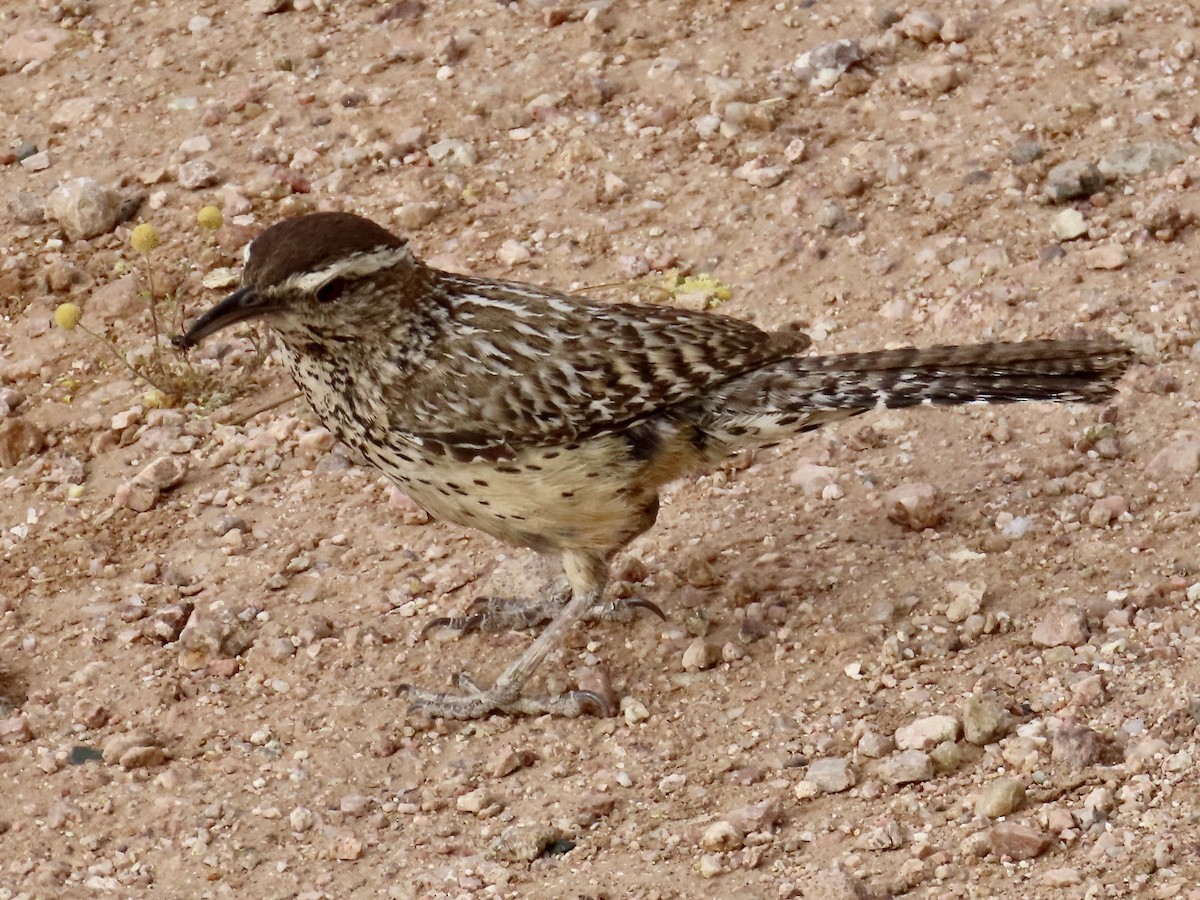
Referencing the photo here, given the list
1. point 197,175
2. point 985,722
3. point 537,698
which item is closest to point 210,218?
point 197,175

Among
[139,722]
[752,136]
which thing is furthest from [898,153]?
[139,722]

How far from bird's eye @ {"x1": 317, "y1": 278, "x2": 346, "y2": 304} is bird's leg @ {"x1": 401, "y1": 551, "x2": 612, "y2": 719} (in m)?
1.19

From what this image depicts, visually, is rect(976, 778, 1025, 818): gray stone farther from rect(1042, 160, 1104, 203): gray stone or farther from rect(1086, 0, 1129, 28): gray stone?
rect(1086, 0, 1129, 28): gray stone

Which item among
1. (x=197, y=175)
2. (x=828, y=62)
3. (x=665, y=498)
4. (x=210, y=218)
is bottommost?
(x=665, y=498)

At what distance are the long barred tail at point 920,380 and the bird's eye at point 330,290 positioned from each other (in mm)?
1289

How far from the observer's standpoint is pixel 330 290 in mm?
5328

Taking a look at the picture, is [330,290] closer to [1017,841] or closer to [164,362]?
[164,362]

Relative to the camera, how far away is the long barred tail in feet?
17.7

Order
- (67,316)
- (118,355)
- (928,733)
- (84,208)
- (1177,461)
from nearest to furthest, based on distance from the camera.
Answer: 1. (928,733)
2. (1177,461)
3. (67,316)
4. (118,355)
5. (84,208)

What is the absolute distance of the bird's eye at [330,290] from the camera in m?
5.29

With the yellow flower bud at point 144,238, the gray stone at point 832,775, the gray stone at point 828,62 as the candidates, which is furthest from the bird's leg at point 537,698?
the gray stone at point 828,62

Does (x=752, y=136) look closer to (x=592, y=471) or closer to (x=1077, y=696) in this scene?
A: (x=592, y=471)

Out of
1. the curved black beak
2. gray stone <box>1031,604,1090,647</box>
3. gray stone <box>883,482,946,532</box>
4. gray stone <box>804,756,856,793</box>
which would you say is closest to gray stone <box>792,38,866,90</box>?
gray stone <box>883,482,946,532</box>

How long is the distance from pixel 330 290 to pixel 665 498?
1940 millimetres
